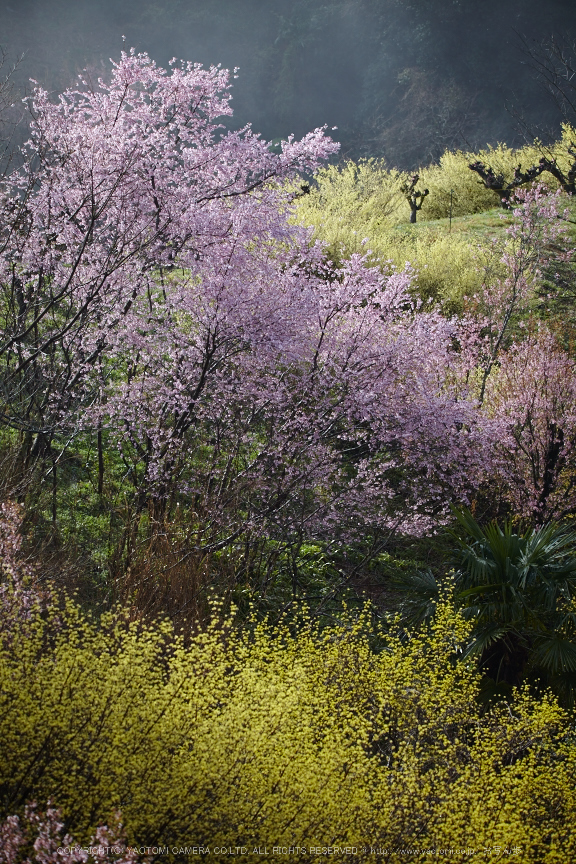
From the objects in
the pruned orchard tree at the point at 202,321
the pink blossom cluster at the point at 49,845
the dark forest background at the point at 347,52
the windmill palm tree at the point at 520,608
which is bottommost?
the pink blossom cluster at the point at 49,845

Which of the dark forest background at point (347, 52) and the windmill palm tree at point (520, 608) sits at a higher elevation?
the dark forest background at point (347, 52)

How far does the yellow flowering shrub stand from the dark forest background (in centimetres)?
6244

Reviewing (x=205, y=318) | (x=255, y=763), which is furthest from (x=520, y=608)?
(x=205, y=318)

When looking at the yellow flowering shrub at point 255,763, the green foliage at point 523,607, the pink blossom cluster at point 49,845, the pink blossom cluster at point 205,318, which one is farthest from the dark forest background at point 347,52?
the pink blossom cluster at point 49,845

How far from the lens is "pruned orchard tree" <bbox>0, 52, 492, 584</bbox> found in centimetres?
679

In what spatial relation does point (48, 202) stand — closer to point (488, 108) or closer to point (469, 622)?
point (469, 622)

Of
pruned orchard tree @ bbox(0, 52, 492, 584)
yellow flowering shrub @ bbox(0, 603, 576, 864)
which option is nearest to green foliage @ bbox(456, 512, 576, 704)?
yellow flowering shrub @ bbox(0, 603, 576, 864)

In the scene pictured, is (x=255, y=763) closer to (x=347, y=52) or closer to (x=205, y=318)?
(x=205, y=318)

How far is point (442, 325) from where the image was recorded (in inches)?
350

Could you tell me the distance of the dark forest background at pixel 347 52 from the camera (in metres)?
64.1

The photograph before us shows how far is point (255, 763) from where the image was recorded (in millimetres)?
3438

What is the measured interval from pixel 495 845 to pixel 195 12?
8584cm

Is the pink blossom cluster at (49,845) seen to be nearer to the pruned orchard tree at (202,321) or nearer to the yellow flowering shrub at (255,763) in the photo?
the yellow flowering shrub at (255,763)

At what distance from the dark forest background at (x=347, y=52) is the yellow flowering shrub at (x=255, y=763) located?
62443mm
